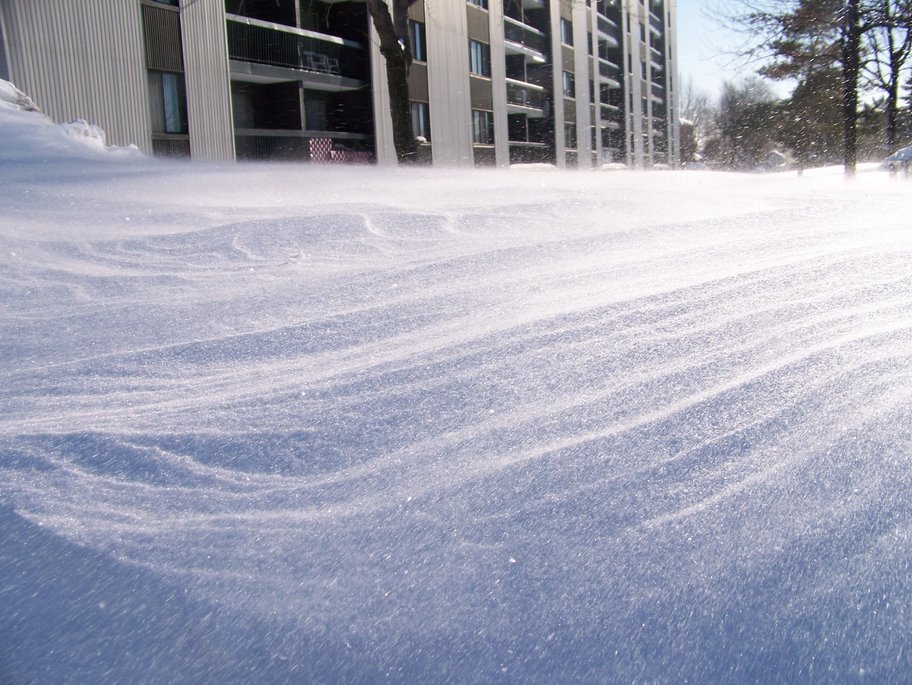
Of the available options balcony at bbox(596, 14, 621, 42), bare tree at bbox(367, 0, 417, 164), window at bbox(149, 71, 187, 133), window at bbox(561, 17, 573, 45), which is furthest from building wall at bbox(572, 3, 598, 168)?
bare tree at bbox(367, 0, 417, 164)

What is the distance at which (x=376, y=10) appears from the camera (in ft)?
47.0

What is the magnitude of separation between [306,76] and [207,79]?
3.97m

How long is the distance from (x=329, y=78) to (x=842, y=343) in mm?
23077

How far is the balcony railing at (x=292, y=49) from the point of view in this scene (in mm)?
20266

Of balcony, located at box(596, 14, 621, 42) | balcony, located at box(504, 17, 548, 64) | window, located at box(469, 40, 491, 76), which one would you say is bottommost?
window, located at box(469, 40, 491, 76)

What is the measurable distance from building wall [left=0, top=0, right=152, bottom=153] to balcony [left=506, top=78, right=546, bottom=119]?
810 inches

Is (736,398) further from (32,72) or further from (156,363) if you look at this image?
(32,72)

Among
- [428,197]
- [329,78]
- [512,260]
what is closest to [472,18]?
[329,78]

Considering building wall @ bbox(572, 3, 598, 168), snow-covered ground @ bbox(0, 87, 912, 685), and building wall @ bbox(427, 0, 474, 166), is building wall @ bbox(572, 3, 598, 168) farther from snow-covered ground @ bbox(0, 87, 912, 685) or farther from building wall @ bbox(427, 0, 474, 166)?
snow-covered ground @ bbox(0, 87, 912, 685)

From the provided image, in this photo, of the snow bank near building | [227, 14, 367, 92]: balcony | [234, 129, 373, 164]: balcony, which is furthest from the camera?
[234, 129, 373, 164]: balcony

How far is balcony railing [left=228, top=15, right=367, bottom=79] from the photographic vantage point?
66.5 feet

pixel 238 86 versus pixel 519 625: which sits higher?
pixel 238 86

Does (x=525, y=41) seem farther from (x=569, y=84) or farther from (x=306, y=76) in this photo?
(x=306, y=76)

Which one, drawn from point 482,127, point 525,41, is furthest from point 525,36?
point 482,127
